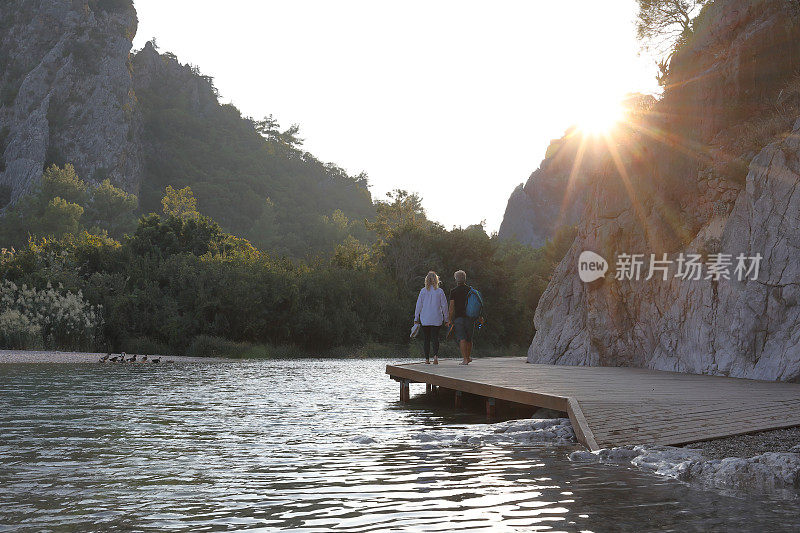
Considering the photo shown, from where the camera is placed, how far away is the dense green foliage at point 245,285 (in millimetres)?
38250

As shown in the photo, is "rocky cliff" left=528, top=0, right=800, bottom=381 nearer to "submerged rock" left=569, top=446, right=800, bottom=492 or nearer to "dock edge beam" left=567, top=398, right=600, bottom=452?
"dock edge beam" left=567, top=398, right=600, bottom=452

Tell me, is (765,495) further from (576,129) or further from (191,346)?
(576,129)

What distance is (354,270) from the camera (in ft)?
169

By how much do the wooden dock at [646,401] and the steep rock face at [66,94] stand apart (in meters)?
91.6

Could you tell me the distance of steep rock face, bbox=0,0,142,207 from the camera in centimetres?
9844

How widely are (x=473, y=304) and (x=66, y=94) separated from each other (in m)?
98.3

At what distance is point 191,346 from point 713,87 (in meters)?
26.9

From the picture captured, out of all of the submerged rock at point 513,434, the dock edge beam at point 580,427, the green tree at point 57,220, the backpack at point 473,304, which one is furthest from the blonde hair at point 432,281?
the green tree at point 57,220

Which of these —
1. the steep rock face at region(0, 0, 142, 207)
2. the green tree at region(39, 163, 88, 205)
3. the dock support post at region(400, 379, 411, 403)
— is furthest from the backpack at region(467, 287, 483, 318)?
the steep rock face at region(0, 0, 142, 207)

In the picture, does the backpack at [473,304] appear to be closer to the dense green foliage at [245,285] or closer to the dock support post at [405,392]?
the dock support post at [405,392]

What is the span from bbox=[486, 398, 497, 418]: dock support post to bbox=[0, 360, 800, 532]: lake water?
1.90 feet

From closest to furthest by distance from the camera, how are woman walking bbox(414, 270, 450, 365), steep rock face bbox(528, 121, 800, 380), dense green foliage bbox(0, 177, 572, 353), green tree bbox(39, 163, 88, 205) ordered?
steep rock face bbox(528, 121, 800, 380) < woman walking bbox(414, 270, 450, 365) < dense green foliage bbox(0, 177, 572, 353) < green tree bbox(39, 163, 88, 205)

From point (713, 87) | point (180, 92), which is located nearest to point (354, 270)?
point (713, 87)

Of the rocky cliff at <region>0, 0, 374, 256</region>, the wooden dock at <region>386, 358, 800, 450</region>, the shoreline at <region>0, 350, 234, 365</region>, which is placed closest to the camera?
the wooden dock at <region>386, 358, 800, 450</region>
